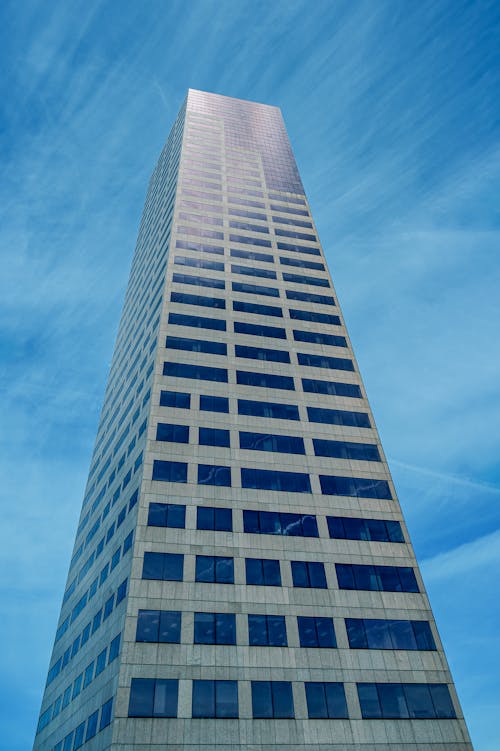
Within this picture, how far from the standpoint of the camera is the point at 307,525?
46.9 meters

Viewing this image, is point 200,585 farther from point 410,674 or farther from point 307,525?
point 410,674

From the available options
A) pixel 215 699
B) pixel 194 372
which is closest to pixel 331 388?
pixel 194 372

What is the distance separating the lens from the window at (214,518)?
44719 mm

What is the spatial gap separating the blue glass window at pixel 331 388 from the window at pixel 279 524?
50.4 feet

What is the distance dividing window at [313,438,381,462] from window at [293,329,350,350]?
14.3m

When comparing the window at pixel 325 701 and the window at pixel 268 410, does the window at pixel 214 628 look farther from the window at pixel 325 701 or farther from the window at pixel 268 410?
the window at pixel 268 410

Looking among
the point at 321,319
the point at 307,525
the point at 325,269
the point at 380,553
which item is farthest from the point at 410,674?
the point at 325,269

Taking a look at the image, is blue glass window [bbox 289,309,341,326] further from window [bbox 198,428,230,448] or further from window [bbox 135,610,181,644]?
window [bbox 135,610,181,644]

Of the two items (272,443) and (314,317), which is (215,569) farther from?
(314,317)

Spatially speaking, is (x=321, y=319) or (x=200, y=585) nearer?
(x=200, y=585)

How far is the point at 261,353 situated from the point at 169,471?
18.7 m

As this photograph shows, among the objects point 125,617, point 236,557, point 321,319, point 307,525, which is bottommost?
point 125,617

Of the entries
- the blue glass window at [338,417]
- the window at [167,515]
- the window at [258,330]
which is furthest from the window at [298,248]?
the window at [167,515]

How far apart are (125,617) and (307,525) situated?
54.0ft
